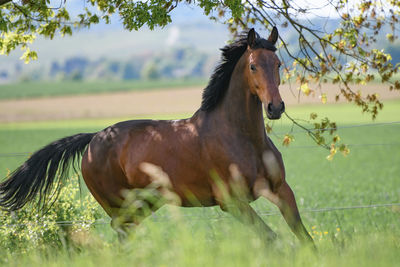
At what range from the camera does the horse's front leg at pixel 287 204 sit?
187 inches

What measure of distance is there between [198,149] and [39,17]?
3018mm

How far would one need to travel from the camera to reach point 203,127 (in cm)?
518

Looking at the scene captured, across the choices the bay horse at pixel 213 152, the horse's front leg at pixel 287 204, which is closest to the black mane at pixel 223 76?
the bay horse at pixel 213 152

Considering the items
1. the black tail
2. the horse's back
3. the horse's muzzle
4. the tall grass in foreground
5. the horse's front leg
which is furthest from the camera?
the black tail

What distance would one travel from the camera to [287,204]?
4848mm

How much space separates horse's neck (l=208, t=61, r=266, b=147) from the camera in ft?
16.2

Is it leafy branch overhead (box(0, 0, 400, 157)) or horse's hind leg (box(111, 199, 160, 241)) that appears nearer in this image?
horse's hind leg (box(111, 199, 160, 241))

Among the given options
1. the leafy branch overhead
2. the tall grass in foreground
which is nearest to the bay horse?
the tall grass in foreground

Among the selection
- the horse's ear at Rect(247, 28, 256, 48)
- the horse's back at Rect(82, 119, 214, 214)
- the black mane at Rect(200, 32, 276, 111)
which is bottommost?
the horse's back at Rect(82, 119, 214, 214)

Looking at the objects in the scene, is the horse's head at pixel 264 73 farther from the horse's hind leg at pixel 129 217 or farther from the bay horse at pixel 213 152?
the horse's hind leg at pixel 129 217

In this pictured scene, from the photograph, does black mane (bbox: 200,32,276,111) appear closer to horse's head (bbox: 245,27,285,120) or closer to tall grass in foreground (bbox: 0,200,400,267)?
horse's head (bbox: 245,27,285,120)

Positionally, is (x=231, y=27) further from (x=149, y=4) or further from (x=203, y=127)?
(x=203, y=127)

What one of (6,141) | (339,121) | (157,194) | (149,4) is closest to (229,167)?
(157,194)

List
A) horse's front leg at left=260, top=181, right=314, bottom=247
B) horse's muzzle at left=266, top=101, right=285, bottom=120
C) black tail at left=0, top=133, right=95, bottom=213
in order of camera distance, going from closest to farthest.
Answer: horse's muzzle at left=266, top=101, right=285, bottom=120, horse's front leg at left=260, top=181, right=314, bottom=247, black tail at left=0, top=133, right=95, bottom=213
